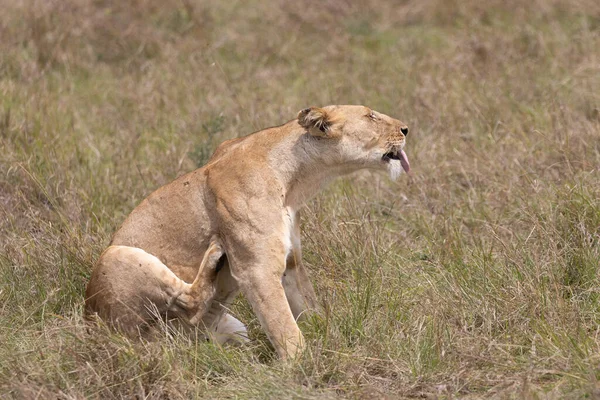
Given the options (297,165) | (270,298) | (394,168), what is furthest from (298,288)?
(394,168)

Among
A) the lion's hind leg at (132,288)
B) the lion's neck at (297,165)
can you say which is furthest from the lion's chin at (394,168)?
the lion's hind leg at (132,288)

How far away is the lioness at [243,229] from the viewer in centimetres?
483

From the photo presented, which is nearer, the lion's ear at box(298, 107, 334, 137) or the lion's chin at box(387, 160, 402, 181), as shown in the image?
the lion's ear at box(298, 107, 334, 137)

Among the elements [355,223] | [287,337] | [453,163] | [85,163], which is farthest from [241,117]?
[287,337]

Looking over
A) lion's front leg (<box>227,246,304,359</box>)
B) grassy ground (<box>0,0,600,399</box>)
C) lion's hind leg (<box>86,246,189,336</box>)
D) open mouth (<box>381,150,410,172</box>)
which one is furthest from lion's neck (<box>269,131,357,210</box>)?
lion's hind leg (<box>86,246,189,336</box>)

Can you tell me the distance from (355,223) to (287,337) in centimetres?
133

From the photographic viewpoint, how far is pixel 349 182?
707cm

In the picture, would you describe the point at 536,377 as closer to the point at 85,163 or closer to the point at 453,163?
the point at 453,163

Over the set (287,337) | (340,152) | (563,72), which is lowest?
(563,72)

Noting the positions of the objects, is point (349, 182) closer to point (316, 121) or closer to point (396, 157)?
point (396, 157)

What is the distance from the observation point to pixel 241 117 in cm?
841

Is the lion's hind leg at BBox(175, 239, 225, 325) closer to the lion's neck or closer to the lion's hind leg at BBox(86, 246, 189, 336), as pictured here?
the lion's hind leg at BBox(86, 246, 189, 336)

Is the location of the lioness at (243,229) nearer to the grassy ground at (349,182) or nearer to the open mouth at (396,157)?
the open mouth at (396,157)

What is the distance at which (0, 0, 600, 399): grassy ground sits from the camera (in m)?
4.60
